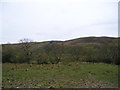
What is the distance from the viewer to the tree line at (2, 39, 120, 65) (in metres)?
20.2

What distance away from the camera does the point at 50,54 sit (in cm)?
2047

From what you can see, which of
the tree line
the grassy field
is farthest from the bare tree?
the grassy field

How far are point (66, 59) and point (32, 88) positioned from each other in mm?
15571

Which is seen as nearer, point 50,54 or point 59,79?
point 59,79

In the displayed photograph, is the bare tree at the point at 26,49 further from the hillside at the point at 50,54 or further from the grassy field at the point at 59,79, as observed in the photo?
the grassy field at the point at 59,79

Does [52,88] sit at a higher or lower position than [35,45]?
lower

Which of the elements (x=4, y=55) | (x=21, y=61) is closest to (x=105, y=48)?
(x=21, y=61)

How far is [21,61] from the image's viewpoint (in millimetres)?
20609

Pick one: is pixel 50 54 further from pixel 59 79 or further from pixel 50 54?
pixel 59 79

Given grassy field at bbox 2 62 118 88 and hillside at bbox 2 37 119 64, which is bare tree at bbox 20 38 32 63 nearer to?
hillside at bbox 2 37 119 64

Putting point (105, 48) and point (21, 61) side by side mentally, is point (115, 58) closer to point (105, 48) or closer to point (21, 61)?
point (105, 48)

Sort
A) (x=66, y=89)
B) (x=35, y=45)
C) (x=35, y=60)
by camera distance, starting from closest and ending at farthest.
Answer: (x=66, y=89), (x=35, y=60), (x=35, y=45)

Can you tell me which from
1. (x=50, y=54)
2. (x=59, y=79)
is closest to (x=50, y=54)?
(x=50, y=54)

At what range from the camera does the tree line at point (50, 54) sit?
20.2 meters
